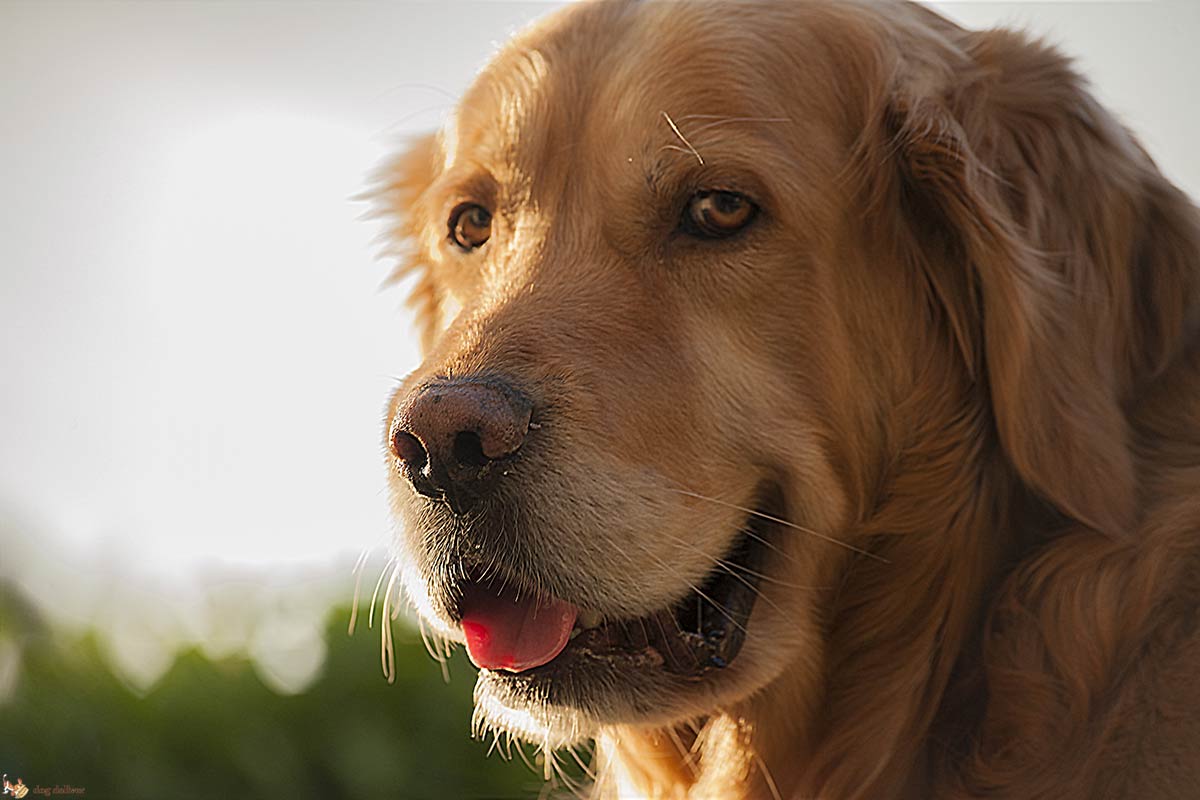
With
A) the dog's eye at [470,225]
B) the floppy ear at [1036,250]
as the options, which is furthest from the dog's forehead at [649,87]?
the floppy ear at [1036,250]

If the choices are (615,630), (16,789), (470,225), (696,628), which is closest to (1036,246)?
(696,628)

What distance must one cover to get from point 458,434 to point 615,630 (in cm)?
52

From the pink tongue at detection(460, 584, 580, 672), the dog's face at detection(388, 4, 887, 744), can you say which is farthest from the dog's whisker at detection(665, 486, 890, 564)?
the pink tongue at detection(460, 584, 580, 672)

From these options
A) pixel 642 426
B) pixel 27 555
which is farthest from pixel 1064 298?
pixel 27 555

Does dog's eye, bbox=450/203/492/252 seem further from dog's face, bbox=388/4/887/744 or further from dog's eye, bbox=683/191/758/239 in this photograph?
dog's eye, bbox=683/191/758/239

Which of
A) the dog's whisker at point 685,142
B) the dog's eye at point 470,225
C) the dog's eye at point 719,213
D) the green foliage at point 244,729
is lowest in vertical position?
the green foliage at point 244,729

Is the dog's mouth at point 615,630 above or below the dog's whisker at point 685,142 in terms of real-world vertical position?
below

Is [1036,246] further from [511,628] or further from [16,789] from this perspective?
[16,789]

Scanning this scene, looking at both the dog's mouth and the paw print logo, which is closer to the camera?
the dog's mouth

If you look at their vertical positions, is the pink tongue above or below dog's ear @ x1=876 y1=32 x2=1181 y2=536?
below

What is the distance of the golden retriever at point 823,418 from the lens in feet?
6.72

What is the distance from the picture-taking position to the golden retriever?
80.6 inches

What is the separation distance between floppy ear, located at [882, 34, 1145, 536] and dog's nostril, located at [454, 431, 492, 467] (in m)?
0.92

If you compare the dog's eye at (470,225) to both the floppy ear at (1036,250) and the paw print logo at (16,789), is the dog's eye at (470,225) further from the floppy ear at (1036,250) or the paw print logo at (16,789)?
the paw print logo at (16,789)
